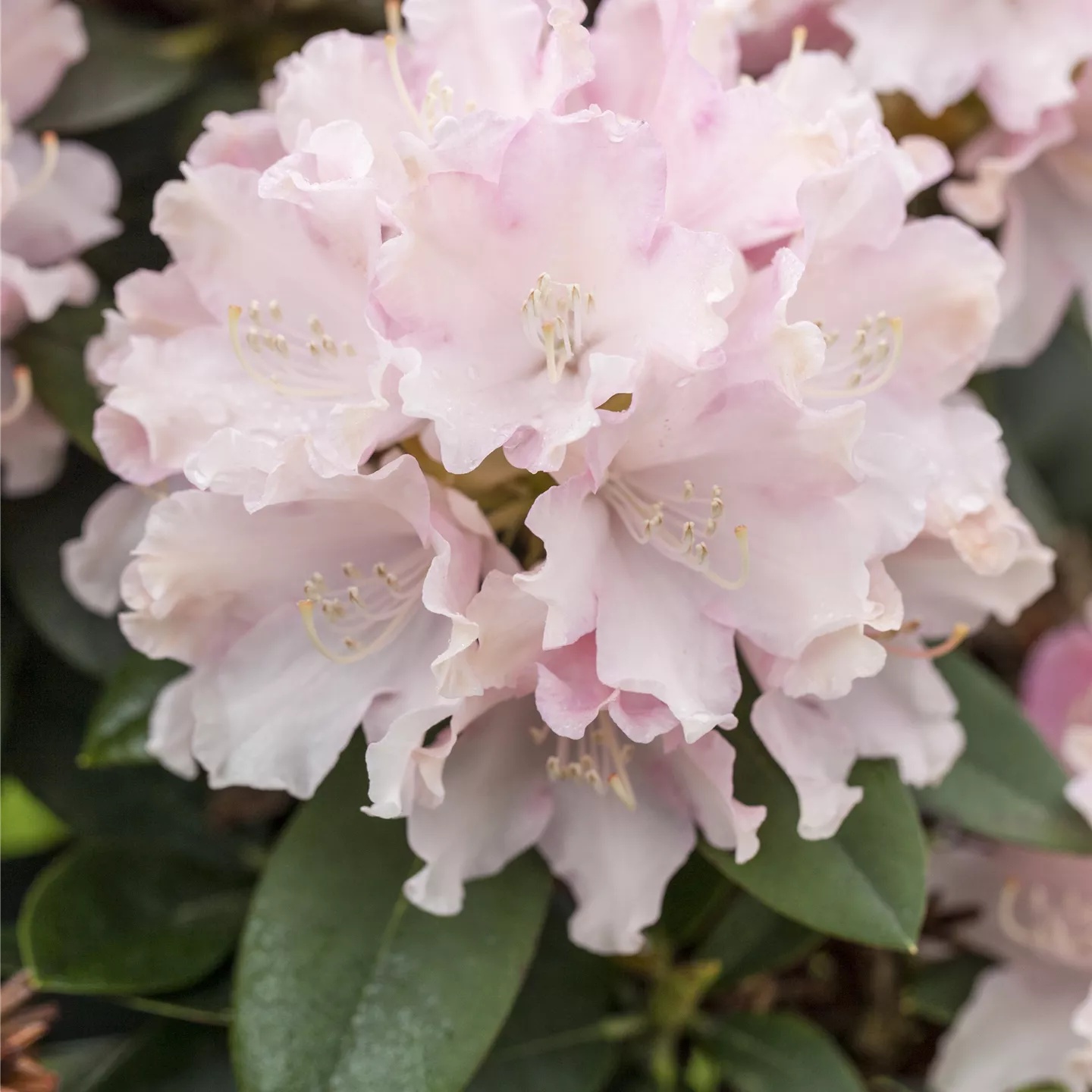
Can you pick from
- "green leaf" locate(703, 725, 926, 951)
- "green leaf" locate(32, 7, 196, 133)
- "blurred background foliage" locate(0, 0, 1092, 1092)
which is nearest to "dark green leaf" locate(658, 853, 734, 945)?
"blurred background foliage" locate(0, 0, 1092, 1092)

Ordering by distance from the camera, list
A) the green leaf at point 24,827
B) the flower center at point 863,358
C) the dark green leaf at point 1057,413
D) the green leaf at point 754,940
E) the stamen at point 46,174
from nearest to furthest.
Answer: the flower center at point 863,358, the stamen at point 46,174, the green leaf at point 754,940, the green leaf at point 24,827, the dark green leaf at point 1057,413

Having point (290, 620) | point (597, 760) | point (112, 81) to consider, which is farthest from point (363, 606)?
point (112, 81)

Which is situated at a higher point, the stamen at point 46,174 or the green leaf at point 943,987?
the stamen at point 46,174

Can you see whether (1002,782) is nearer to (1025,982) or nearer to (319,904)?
(1025,982)

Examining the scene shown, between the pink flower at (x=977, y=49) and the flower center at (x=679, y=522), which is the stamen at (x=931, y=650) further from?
the pink flower at (x=977, y=49)

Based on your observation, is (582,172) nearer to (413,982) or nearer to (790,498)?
(790,498)

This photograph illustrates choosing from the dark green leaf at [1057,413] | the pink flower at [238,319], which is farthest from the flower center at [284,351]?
the dark green leaf at [1057,413]

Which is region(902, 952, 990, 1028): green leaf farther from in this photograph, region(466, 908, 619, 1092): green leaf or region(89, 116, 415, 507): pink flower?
region(89, 116, 415, 507): pink flower

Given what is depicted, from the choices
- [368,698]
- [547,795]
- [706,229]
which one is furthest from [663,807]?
[706,229]
